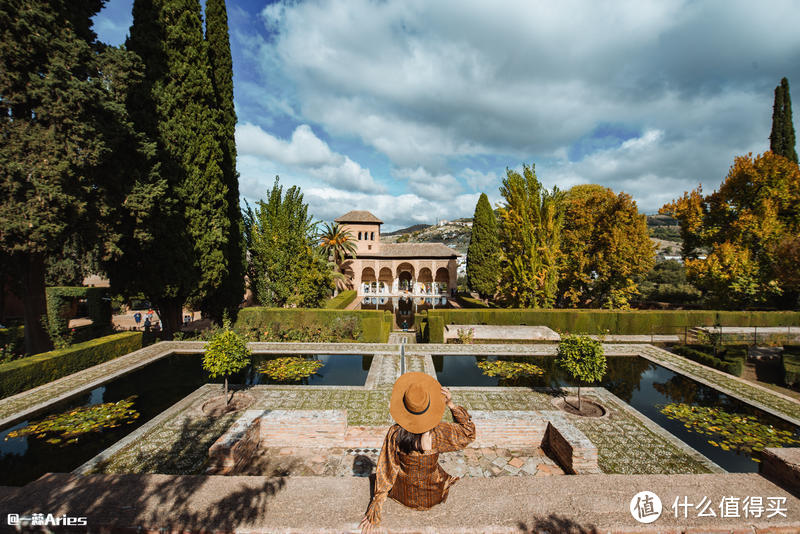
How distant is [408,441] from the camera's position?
3.43m

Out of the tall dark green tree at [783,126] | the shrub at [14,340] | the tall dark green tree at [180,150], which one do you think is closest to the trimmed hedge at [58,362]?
the tall dark green tree at [180,150]

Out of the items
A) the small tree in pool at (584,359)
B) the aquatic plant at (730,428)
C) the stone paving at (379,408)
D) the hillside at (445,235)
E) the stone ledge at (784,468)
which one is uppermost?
the hillside at (445,235)

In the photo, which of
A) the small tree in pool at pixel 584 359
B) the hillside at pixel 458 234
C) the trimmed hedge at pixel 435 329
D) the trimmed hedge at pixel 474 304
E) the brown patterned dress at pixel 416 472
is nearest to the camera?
the brown patterned dress at pixel 416 472

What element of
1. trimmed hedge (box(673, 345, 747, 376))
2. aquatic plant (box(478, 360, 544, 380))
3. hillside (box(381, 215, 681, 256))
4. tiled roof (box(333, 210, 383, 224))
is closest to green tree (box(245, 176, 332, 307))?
aquatic plant (box(478, 360, 544, 380))

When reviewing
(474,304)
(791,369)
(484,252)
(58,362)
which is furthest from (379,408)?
(484,252)

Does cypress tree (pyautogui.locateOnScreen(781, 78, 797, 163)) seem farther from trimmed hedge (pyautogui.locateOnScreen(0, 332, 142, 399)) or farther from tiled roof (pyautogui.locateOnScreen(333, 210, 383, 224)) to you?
trimmed hedge (pyautogui.locateOnScreen(0, 332, 142, 399))

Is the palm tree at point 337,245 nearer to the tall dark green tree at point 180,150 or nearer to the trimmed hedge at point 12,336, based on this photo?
the tall dark green tree at point 180,150

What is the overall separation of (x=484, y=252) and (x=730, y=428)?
24.3m

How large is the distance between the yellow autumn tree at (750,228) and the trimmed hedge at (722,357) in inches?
405

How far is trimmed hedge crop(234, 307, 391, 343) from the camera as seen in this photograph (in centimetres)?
1684

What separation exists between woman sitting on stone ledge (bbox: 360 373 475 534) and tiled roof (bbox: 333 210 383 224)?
38.6 meters

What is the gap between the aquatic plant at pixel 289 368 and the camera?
11242 millimetres

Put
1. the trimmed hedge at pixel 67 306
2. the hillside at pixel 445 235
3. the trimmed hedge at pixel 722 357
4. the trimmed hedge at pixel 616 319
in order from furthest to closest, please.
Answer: the hillside at pixel 445 235 < the trimmed hedge at pixel 616 319 < the trimmed hedge at pixel 67 306 < the trimmed hedge at pixel 722 357

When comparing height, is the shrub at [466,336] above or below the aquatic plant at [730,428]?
above
